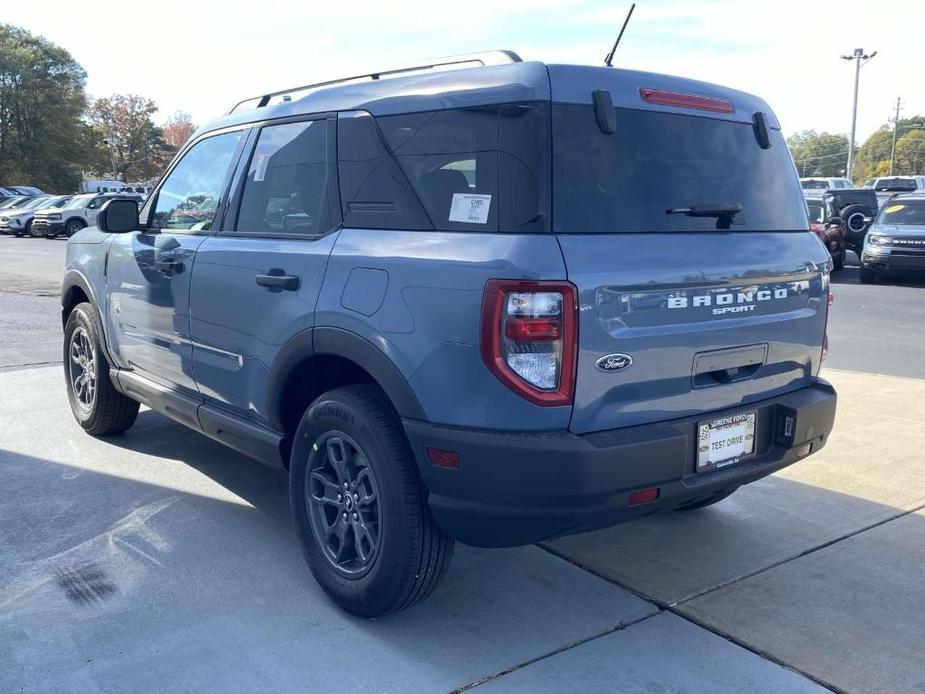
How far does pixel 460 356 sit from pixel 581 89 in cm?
98

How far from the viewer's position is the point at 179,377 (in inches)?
172

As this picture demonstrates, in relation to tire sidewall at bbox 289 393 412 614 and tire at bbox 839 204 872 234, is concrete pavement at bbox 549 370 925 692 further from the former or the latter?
tire at bbox 839 204 872 234

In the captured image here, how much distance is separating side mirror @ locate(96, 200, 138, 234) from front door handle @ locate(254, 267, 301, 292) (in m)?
1.52

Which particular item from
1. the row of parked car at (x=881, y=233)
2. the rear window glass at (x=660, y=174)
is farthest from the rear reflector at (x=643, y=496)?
the row of parked car at (x=881, y=233)

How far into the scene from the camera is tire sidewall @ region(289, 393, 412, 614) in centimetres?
299

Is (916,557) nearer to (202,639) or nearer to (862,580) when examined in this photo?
(862,580)

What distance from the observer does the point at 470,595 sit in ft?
11.5

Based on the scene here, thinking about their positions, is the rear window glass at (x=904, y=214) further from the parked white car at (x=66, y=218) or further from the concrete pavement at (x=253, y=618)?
the parked white car at (x=66, y=218)

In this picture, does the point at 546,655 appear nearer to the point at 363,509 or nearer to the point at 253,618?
the point at 363,509

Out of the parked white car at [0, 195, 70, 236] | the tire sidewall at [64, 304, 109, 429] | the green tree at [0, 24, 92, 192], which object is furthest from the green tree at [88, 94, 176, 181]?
the tire sidewall at [64, 304, 109, 429]

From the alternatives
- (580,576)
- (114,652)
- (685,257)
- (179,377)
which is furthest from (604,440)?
(179,377)

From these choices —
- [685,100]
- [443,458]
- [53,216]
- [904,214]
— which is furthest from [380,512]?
[53,216]

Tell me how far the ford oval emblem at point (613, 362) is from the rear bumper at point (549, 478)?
8.2 inches

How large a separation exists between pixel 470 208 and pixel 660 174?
714 mm
